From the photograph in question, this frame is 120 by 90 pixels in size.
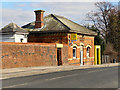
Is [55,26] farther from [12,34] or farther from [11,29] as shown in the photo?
[12,34]

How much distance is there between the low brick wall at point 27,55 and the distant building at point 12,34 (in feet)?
15.4

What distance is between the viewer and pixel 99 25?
5906cm

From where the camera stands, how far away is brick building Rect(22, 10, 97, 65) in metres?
32.5

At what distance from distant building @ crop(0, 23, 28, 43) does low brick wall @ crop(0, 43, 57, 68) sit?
4.71m

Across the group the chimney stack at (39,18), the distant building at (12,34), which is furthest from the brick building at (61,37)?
the distant building at (12,34)

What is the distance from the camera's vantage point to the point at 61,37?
33.2 m

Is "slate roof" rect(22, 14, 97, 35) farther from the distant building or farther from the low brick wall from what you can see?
the low brick wall

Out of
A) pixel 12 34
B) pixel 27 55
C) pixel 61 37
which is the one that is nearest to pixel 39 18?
pixel 61 37

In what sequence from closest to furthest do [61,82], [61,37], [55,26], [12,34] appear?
[61,82], [12,34], [61,37], [55,26]

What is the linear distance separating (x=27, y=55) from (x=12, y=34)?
6.71m

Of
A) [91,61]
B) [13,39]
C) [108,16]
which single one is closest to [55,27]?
[13,39]

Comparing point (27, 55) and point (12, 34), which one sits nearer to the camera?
point (27, 55)

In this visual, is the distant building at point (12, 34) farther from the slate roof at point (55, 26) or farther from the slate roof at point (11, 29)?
the slate roof at point (55, 26)

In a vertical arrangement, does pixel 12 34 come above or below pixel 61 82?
above
